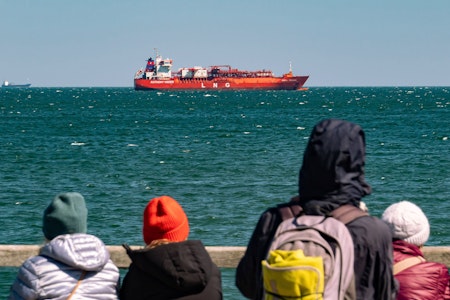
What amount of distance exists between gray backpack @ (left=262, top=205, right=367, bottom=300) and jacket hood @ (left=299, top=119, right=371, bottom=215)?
0.17 ft

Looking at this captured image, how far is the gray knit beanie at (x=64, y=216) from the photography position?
12.4 feet

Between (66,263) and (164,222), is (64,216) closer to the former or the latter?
(66,263)

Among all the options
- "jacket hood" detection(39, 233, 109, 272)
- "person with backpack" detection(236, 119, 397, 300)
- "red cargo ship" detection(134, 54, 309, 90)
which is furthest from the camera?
"red cargo ship" detection(134, 54, 309, 90)

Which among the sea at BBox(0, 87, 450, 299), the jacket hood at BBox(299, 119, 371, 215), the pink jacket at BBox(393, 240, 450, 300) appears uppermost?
the jacket hood at BBox(299, 119, 371, 215)

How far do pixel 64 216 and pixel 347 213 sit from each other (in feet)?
4.14

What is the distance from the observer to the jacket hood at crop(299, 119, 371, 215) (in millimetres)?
3098

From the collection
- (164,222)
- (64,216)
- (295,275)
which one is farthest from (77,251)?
(295,275)

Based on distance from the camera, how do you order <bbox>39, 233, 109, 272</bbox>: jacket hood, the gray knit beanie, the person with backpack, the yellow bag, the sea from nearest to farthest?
1. the yellow bag
2. the person with backpack
3. <bbox>39, 233, 109, 272</bbox>: jacket hood
4. the gray knit beanie
5. the sea

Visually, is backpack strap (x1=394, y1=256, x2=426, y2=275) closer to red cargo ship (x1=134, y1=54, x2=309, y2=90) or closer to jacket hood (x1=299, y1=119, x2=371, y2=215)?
jacket hood (x1=299, y1=119, x2=371, y2=215)

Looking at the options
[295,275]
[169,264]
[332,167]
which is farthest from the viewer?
[169,264]

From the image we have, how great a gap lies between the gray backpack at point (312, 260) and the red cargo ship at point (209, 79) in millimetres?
169189

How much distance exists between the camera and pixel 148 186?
28875mm

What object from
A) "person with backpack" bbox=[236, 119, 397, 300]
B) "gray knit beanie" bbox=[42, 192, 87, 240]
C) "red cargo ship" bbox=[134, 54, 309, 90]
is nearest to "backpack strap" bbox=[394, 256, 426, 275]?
"person with backpack" bbox=[236, 119, 397, 300]

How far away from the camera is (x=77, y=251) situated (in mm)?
3686
